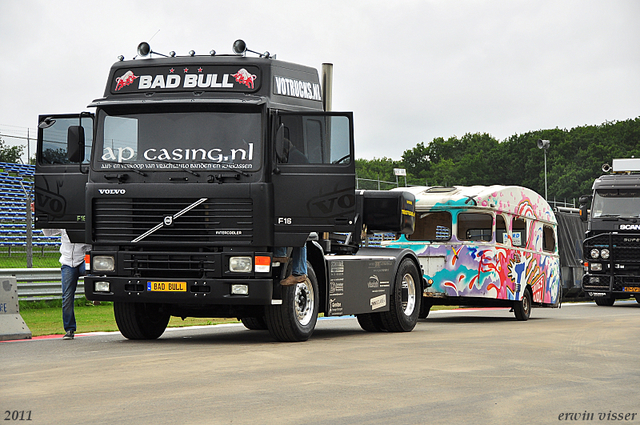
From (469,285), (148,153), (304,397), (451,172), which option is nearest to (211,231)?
(148,153)

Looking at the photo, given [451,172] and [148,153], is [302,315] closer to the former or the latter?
[148,153]

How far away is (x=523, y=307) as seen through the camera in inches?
755

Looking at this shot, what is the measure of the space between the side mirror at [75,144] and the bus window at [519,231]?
986cm

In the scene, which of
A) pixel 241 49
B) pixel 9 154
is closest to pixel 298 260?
pixel 241 49

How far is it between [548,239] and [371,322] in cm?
771

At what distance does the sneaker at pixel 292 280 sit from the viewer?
449 inches

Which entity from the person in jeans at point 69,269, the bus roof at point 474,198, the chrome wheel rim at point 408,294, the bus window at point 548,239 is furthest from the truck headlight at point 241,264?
the bus window at point 548,239

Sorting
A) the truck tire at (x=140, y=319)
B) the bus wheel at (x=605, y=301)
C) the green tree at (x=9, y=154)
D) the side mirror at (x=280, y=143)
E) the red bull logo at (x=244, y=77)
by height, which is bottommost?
the bus wheel at (x=605, y=301)

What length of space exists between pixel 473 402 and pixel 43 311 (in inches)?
516

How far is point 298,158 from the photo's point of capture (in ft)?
37.6

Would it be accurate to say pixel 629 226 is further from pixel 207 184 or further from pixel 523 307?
pixel 207 184

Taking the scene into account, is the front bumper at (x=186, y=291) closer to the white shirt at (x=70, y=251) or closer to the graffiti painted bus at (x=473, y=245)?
the white shirt at (x=70, y=251)

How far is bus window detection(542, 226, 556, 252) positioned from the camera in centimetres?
2055

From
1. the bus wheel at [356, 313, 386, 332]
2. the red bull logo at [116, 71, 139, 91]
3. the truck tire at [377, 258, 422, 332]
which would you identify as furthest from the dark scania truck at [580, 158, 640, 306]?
the red bull logo at [116, 71, 139, 91]
